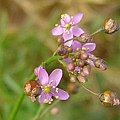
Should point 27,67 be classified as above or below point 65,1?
below

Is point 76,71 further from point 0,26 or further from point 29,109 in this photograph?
point 0,26

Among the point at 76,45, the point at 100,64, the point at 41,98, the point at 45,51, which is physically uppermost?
the point at 76,45

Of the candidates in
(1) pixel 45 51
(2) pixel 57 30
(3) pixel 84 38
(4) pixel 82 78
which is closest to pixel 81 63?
(4) pixel 82 78

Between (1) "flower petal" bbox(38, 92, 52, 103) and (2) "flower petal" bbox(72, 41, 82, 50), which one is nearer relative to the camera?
(1) "flower petal" bbox(38, 92, 52, 103)

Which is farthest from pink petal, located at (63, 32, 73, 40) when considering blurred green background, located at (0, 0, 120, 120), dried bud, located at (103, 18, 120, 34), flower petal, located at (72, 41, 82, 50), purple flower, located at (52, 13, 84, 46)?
blurred green background, located at (0, 0, 120, 120)

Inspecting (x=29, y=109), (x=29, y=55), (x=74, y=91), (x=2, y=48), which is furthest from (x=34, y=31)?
(x=74, y=91)

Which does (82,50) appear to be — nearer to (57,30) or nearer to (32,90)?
(57,30)

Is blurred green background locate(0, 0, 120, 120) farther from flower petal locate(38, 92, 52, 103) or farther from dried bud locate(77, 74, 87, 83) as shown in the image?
dried bud locate(77, 74, 87, 83)
